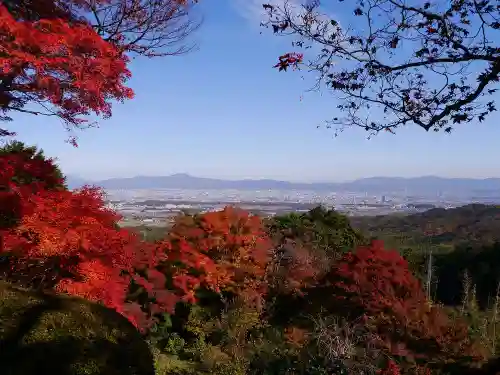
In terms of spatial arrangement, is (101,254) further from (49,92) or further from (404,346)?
(404,346)

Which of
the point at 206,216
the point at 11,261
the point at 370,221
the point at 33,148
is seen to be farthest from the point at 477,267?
the point at 370,221

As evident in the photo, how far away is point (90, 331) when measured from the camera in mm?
2627

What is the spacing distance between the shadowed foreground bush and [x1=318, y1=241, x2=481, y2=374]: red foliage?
168 inches

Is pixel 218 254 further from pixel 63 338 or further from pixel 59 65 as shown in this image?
pixel 63 338

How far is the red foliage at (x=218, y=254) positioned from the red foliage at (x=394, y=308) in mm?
1660

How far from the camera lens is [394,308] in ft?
21.1

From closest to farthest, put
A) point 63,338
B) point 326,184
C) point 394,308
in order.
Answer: point 63,338 < point 394,308 < point 326,184

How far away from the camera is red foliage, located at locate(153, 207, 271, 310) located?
855 centimetres

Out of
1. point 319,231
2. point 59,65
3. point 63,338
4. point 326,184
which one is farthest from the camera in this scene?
point 326,184

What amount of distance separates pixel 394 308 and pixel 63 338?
5101mm

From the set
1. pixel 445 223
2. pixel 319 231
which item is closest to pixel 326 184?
pixel 445 223

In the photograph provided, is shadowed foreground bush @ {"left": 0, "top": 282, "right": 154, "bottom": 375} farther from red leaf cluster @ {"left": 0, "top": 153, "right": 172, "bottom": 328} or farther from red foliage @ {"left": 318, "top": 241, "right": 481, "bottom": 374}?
red foliage @ {"left": 318, "top": 241, "right": 481, "bottom": 374}

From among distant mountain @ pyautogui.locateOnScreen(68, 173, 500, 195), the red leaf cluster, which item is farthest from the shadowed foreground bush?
distant mountain @ pyautogui.locateOnScreen(68, 173, 500, 195)

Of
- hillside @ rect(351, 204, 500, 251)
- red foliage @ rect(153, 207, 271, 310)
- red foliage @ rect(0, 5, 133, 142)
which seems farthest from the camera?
hillside @ rect(351, 204, 500, 251)
